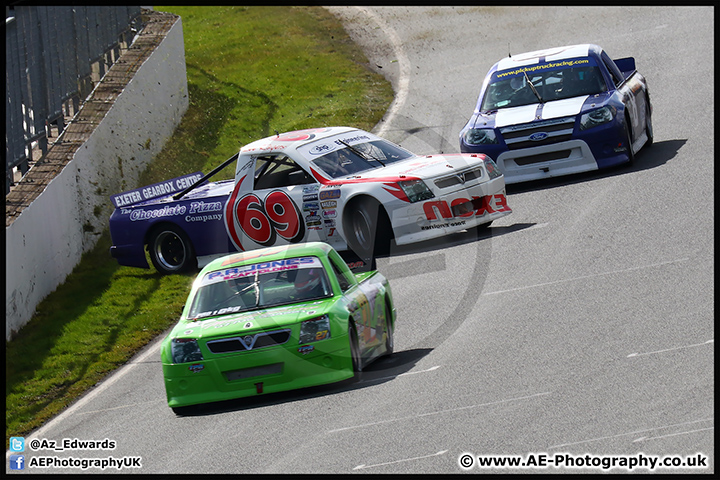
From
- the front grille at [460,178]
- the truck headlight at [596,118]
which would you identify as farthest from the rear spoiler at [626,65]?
the front grille at [460,178]

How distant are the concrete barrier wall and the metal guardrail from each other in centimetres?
42

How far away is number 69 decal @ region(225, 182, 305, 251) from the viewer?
14.0 meters

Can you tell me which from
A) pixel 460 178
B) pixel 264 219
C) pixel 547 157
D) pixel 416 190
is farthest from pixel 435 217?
pixel 547 157

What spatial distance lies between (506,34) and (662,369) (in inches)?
837

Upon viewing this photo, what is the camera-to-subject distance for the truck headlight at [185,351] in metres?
9.22

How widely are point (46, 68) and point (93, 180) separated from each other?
6.11ft

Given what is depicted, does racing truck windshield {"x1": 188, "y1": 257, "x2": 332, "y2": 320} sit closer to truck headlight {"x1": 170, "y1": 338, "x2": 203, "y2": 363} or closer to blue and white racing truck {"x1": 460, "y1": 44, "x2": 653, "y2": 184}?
truck headlight {"x1": 170, "y1": 338, "x2": 203, "y2": 363}

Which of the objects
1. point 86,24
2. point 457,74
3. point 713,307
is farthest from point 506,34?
point 713,307

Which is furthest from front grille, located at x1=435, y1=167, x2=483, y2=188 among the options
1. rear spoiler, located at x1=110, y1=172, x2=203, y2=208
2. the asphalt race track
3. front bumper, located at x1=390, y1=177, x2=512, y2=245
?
rear spoiler, located at x1=110, y1=172, x2=203, y2=208

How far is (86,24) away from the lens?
62.7 ft

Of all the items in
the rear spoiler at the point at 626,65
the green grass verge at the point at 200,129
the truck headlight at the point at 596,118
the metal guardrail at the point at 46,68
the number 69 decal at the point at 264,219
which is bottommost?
the green grass verge at the point at 200,129

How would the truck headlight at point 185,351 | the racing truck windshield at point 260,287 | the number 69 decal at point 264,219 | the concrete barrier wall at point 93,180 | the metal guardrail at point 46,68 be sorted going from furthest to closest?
the metal guardrail at point 46,68, the concrete barrier wall at point 93,180, the number 69 decal at point 264,219, the racing truck windshield at point 260,287, the truck headlight at point 185,351

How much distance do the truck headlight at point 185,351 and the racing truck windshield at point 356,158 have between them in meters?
5.02

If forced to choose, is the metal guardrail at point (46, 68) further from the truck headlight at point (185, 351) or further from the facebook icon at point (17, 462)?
the truck headlight at point (185, 351)
